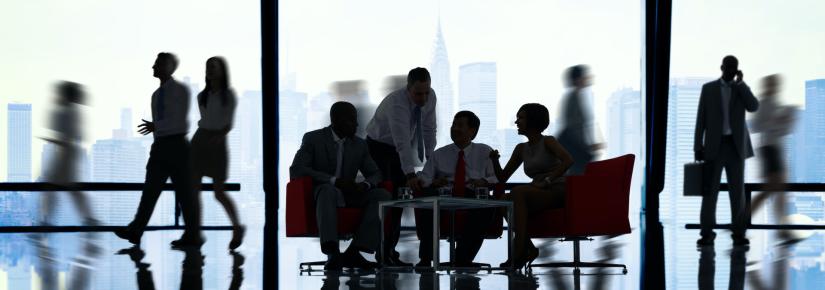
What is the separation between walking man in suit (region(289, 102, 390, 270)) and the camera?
5523mm

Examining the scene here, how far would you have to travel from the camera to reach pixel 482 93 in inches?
361

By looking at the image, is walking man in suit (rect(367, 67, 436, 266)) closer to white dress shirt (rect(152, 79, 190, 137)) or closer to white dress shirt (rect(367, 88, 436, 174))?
white dress shirt (rect(367, 88, 436, 174))

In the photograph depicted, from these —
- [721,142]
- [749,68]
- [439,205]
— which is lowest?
[439,205]

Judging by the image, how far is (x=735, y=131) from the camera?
7.40 meters

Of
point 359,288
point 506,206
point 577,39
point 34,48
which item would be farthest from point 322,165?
point 34,48

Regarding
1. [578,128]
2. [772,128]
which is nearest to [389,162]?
[578,128]

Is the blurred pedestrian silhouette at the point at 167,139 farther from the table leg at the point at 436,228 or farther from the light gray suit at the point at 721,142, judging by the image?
the light gray suit at the point at 721,142

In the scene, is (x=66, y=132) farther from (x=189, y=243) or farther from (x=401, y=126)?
(x=401, y=126)

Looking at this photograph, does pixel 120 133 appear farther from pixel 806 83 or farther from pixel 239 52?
pixel 806 83

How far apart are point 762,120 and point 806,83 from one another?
7.47 feet

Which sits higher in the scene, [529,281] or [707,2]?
[707,2]

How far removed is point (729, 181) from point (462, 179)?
2.62 metres

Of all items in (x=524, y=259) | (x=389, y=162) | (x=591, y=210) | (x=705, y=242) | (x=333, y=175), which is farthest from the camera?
(x=705, y=242)

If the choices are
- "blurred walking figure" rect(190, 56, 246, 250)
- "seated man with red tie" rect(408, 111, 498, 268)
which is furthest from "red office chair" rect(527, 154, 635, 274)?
"blurred walking figure" rect(190, 56, 246, 250)
